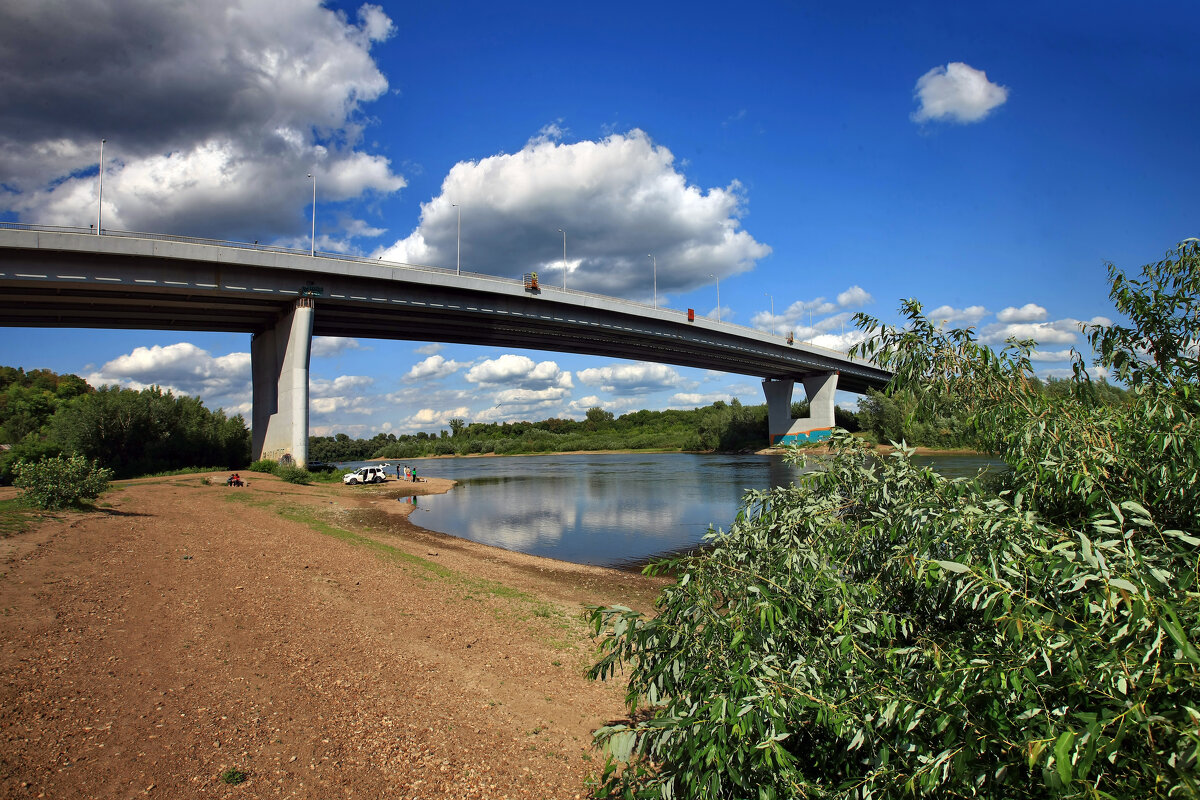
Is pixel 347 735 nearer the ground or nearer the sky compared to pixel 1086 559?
nearer the ground

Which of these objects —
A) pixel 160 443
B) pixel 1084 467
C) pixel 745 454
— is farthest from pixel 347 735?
pixel 745 454

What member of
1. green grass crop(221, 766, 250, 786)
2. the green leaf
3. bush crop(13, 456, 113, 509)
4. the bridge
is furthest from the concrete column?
the green leaf

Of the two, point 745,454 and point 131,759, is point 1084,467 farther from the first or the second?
point 745,454

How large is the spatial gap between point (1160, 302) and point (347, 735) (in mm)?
9232

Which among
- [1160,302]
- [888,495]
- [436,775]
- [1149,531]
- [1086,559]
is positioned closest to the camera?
[1086,559]

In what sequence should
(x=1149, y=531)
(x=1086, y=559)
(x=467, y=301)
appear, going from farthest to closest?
1. (x=467, y=301)
2. (x=1149, y=531)
3. (x=1086, y=559)

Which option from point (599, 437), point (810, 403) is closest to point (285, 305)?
point (810, 403)

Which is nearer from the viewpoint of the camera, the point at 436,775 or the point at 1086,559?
the point at 1086,559

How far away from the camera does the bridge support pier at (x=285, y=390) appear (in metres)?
39.9

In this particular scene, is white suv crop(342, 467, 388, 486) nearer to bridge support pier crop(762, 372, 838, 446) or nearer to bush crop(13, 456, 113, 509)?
bush crop(13, 456, 113, 509)

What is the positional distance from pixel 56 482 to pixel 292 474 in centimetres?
2326

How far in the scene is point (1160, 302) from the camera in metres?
4.77

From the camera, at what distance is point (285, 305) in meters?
41.2

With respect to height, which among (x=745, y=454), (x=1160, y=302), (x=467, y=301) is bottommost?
(x=745, y=454)
